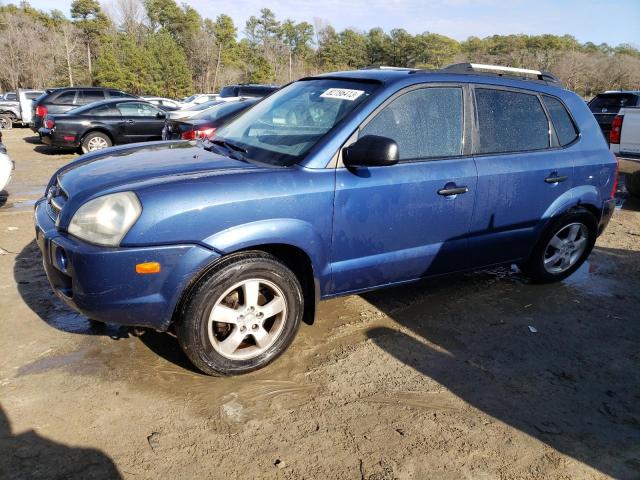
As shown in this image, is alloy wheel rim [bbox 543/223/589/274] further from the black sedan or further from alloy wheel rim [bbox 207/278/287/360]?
the black sedan

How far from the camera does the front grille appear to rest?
292 centimetres

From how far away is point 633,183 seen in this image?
8.24 m

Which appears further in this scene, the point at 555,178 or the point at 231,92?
the point at 231,92

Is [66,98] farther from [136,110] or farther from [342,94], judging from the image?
[342,94]

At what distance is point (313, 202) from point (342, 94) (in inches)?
37.8

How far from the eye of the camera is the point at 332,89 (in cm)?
359

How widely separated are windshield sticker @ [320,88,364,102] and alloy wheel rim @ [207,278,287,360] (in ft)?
4.56

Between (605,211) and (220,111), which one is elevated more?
(220,111)

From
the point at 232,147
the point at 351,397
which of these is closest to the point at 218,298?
the point at 351,397

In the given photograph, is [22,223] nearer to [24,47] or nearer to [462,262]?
[462,262]

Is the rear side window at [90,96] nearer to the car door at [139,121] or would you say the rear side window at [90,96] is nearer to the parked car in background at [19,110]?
the car door at [139,121]

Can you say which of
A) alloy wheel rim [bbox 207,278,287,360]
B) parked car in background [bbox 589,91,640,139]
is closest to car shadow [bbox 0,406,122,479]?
alloy wheel rim [bbox 207,278,287,360]

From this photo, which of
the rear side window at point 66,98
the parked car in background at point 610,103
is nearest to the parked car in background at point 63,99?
the rear side window at point 66,98

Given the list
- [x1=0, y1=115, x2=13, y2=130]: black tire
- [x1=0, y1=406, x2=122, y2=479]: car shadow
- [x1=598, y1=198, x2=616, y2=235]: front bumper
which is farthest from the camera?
[x1=0, y1=115, x2=13, y2=130]: black tire
